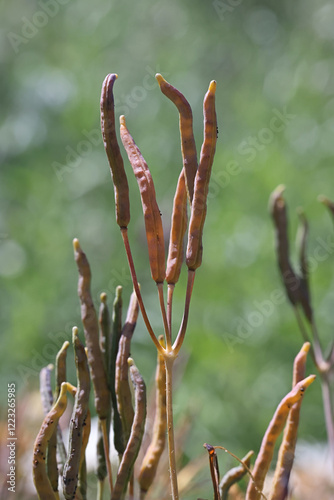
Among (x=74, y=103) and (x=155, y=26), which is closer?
(x=74, y=103)

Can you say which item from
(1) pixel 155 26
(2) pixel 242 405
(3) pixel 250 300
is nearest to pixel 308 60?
(1) pixel 155 26

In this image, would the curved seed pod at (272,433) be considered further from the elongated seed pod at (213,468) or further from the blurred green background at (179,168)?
the blurred green background at (179,168)

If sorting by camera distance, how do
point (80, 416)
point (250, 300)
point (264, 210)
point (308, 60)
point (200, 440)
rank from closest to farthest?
point (80, 416) < point (200, 440) < point (250, 300) < point (264, 210) < point (308, 60)

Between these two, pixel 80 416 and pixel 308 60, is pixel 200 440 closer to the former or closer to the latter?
pixel 80 416
